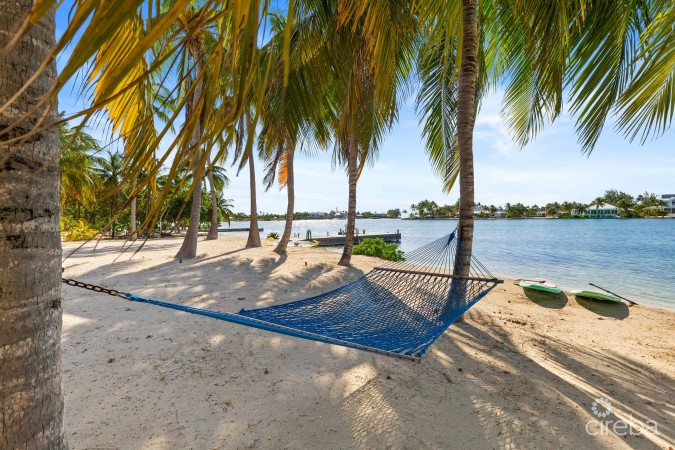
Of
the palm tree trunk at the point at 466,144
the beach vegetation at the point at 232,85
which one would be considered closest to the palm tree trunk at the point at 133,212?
the beach vegetation at the point at 232,85

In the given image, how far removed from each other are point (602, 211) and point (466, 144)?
7460 cm

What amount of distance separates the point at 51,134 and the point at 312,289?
429cm

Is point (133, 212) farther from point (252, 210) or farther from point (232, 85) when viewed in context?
point (232, 85)

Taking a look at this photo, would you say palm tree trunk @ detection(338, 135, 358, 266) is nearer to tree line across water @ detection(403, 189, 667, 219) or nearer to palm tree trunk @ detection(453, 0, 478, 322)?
palm tree trunk @ detection(453, 0, 478, 322)

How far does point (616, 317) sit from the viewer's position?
4.59 m

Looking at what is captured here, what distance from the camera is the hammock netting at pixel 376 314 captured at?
1959 millimetres

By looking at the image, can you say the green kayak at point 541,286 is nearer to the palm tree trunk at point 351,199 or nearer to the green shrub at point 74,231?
the palm tree trunk at point 351,199

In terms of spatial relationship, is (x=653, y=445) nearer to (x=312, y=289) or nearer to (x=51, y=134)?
(x=51, y=134)

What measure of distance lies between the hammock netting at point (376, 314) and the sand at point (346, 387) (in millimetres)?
334

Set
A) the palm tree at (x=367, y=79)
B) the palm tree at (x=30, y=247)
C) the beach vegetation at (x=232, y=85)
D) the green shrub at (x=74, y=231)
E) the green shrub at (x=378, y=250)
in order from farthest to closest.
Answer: the green shrub at (x=74, y=231) < the green shrub at (x=378, y=250) < the palm tree at (x=367, y=79) < the palm tree at (x=30, y=247) < the beach vegetation at (x=232, y=85)

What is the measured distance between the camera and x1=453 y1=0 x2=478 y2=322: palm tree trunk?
3.53m

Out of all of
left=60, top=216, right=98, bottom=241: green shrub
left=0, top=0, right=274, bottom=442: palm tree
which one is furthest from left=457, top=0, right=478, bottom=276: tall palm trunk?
left=60, top=216, right=98, bottom=241: green shrub

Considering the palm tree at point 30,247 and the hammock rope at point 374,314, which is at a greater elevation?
the palm tree at point 30,247

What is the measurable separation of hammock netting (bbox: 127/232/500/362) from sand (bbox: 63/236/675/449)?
33 centimetres
